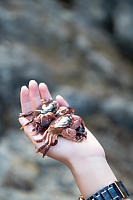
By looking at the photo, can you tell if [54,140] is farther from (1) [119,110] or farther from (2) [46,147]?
(1) [119,110]

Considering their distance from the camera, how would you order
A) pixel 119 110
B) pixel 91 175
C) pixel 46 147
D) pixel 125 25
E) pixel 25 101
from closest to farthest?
1. pixel 91 175
2. pixel 46 147
3. pixel 25 101
4. pixel 119 110
5. pixel 125 25

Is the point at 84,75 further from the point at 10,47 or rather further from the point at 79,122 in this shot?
the point at 79,122

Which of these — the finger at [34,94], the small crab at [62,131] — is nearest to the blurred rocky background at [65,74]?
the finger at [34,94]

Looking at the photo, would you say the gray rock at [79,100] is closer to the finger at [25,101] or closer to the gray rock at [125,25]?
the gray rock at [125,25]

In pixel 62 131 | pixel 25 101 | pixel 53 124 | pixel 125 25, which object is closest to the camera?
pixel 62 131

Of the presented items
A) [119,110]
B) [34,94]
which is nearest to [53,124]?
[34,94]

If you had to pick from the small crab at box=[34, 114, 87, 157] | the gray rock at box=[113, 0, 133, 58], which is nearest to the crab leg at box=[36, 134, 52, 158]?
the small crab at box=[34, 114, 87, 157]

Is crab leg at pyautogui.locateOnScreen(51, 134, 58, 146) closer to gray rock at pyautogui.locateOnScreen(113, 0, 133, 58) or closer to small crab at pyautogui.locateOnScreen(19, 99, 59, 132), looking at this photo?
small crab at pyautogui.locateOnScreen(19, 99, 59, 132)
